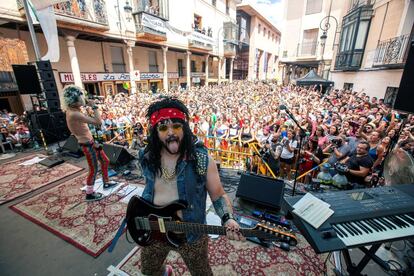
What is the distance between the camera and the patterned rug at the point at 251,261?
8.02 ft

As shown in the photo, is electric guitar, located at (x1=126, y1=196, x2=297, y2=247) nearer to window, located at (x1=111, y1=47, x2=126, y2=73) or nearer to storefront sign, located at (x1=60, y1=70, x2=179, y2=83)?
storefront sign, located at (x1=60, y1=70, x2=179, y2=83)

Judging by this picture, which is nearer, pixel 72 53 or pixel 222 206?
pixel 222 206

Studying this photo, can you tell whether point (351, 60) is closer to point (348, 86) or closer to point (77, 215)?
point (348, 86)

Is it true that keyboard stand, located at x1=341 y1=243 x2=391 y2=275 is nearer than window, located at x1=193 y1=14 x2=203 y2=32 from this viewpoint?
Yes

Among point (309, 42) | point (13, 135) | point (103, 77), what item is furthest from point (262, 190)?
point (309, 42)

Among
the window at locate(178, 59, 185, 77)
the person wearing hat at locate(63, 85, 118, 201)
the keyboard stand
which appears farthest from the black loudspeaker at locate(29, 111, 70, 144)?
the window at locate(178, 59, 185, 77)

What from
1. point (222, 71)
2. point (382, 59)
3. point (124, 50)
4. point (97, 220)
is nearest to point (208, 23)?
point (222, 71)

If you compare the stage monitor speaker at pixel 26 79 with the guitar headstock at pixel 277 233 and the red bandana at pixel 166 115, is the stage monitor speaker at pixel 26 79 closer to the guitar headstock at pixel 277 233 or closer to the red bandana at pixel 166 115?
the red bandana at pixel 166 115

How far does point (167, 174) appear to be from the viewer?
1.72 meters

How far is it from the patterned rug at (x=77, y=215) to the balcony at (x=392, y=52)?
12.1m

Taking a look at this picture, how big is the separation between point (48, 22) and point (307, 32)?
29.0 metres

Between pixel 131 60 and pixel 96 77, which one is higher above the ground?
pixel 131 60

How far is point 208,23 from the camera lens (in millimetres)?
23281

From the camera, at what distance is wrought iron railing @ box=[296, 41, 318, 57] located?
2542cm
